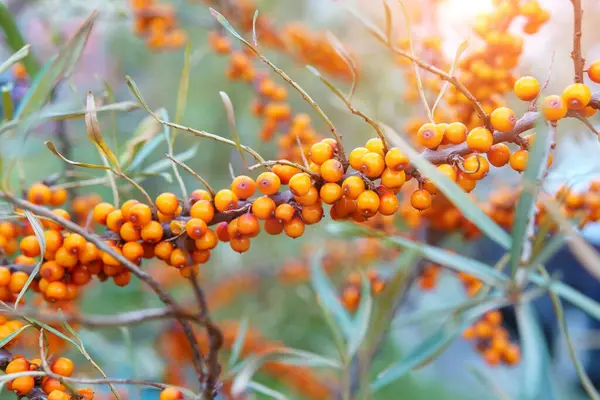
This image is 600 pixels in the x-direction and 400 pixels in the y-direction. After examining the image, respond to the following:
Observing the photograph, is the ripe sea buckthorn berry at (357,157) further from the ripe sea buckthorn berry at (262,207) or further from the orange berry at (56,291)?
the orange berry at (56,291)

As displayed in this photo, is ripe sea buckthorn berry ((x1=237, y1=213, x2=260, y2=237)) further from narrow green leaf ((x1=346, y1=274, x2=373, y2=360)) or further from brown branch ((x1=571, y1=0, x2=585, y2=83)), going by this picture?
brown branch ((x1=571, y1=0, x2=585, y2=83))

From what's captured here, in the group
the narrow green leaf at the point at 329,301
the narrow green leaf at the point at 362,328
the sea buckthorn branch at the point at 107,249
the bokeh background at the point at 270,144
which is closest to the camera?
the sea buckthorn branch at the point at 107,249

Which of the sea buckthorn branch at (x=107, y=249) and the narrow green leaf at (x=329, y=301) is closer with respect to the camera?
the sea buckthorn branch at (x=107, y=249)

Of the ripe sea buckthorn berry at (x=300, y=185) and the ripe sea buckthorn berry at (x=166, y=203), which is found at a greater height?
the ripe sea buckthorn berry at (x=300, y=185)

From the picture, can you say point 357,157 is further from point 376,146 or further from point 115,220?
point 115,220

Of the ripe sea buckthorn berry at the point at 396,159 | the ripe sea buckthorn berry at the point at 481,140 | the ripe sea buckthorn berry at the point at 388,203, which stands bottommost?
the ripe sea buckthorn berry at the point at 388,203

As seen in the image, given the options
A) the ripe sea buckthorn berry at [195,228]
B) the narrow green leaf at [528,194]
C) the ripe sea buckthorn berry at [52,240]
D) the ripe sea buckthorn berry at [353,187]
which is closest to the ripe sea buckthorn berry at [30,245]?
the ripe sea buckthorn berry at [52,240]

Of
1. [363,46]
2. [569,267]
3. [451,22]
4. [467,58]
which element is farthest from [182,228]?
[569,267]

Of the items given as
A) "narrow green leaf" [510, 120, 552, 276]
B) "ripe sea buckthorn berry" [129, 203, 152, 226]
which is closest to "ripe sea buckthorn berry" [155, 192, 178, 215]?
"ripe sea buckthorn berry" [129, 203, 152, 226]
